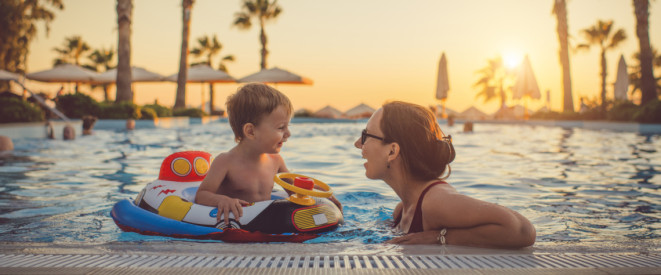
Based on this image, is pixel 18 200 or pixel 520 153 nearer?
pixel 18 200

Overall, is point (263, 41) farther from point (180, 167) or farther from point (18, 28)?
point (180, 167)

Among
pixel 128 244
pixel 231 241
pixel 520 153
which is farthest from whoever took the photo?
pixel 520 153

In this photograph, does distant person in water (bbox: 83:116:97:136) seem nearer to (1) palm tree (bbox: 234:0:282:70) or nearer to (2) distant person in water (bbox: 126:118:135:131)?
(2) distant person in water (bbox: 126:118:135:131)

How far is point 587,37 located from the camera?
41781 mm

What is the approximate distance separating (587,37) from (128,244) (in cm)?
4521

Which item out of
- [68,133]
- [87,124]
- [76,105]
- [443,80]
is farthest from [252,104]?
[443,80]

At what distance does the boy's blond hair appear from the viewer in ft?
11.4

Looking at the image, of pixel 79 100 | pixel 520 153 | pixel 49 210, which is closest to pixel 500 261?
pixel 49 210

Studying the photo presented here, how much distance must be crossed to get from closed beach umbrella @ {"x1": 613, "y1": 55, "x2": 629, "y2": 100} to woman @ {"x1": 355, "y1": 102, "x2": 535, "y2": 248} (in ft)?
106

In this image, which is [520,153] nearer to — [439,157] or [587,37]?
[439,157]

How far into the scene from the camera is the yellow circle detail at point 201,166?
3973mm

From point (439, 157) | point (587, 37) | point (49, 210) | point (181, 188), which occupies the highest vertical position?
point (587, 37)

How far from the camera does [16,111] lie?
14211mm

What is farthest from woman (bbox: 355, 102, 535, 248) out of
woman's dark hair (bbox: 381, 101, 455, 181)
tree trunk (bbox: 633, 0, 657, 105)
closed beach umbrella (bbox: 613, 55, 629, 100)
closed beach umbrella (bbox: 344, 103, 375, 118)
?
closed beach umbrella (bbox: 344, 103, 375, 118)
